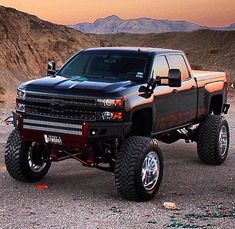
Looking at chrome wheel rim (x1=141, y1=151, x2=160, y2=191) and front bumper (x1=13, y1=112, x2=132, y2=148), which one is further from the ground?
front bumper (x1=13, y1=112, x2=132, y2=148)

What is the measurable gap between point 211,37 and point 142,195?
6669 centimetres

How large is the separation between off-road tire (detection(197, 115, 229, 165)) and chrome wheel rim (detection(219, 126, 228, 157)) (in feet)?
0.53

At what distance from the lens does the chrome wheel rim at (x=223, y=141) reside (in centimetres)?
1205

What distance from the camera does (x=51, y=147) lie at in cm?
959

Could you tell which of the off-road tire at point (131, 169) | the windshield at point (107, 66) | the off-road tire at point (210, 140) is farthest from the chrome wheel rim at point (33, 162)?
the off-road tire at point (210, 140)

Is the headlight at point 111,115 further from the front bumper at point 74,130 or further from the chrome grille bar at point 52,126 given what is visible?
the chrome grille bar at point 52,126

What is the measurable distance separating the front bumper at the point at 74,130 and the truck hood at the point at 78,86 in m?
0.43

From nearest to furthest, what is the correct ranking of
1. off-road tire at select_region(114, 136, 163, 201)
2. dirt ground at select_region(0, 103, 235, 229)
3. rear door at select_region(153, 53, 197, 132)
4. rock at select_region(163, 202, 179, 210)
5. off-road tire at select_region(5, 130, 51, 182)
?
dirt ground at select_region(0, 103, 235, 229) → rock at select_region(163, 202, 179, 210) → off-road tire at select_region(114, 136, 163, 201) → off-road tire at select_region(5, 130, 51, 182) → rear door at select_region(153, 53, 197, 132)

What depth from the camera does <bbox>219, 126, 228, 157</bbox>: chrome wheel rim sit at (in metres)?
12.0

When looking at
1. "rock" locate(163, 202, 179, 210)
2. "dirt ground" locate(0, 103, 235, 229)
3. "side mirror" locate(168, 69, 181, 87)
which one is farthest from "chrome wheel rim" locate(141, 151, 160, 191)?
"side mirror" locate(168, 69, 181, 87)

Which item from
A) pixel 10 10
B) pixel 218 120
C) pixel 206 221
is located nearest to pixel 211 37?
pixel 10 10

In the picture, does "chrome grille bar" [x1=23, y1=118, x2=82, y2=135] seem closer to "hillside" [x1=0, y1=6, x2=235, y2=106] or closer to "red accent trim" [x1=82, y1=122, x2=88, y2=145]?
"red accent trim" [x1=82, y1=122, x2=88, y2=145]

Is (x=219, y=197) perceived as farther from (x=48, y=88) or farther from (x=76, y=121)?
(x=48, y=88)

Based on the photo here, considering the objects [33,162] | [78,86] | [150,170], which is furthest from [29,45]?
[150,170]
